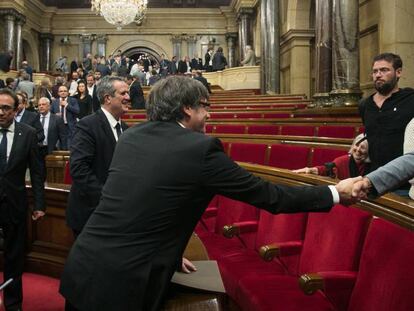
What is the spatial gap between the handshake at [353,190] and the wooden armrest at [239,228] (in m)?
1.22

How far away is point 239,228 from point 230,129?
3.65 metres

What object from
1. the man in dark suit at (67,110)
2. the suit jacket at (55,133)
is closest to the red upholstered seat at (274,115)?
the man in dark suit at (67,110)

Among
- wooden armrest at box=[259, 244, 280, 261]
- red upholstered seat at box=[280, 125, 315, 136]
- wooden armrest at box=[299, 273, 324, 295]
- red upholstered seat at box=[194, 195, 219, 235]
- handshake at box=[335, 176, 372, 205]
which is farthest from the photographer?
red upholstered seat at box=[280, 125, 315, 136]

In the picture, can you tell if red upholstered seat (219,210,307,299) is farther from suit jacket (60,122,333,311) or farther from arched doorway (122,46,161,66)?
arched doorway (122,46,161,66)

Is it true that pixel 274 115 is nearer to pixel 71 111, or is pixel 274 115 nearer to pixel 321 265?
pixel 71 111

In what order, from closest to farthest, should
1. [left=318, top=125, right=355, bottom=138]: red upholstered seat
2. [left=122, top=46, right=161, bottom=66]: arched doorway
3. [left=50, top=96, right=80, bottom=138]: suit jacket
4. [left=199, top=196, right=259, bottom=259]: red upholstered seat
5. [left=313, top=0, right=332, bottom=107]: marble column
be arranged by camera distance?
[left=199, top=196, right=259, bottom=259]: red upholstered seat, [left=318, top=125, right=355, bottom=138]: red upholstered seat, [left=50, top=96, right=80, bottom=138]: suit jacket, [left=313, top=0, right=332, bottom=107]: marble column, [left=122, top=46, right=161, bottom=66]: arched doorway

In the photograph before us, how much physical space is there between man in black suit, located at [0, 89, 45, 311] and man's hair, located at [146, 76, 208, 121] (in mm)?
1582

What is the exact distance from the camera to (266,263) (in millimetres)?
2828

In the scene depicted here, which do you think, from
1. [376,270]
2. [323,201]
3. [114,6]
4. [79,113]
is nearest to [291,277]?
[376,270]

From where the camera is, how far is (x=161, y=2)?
2636 cm

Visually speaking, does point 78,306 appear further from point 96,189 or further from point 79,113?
point 79,113

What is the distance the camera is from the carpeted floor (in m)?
3.23

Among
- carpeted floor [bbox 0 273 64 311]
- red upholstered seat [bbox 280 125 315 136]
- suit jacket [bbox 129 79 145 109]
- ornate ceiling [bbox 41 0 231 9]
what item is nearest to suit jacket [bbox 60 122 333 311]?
carpeted floor [bbox 0 273 64 311]

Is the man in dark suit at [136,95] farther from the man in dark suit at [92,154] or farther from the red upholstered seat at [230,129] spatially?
the man in dark suit at [92,154]
